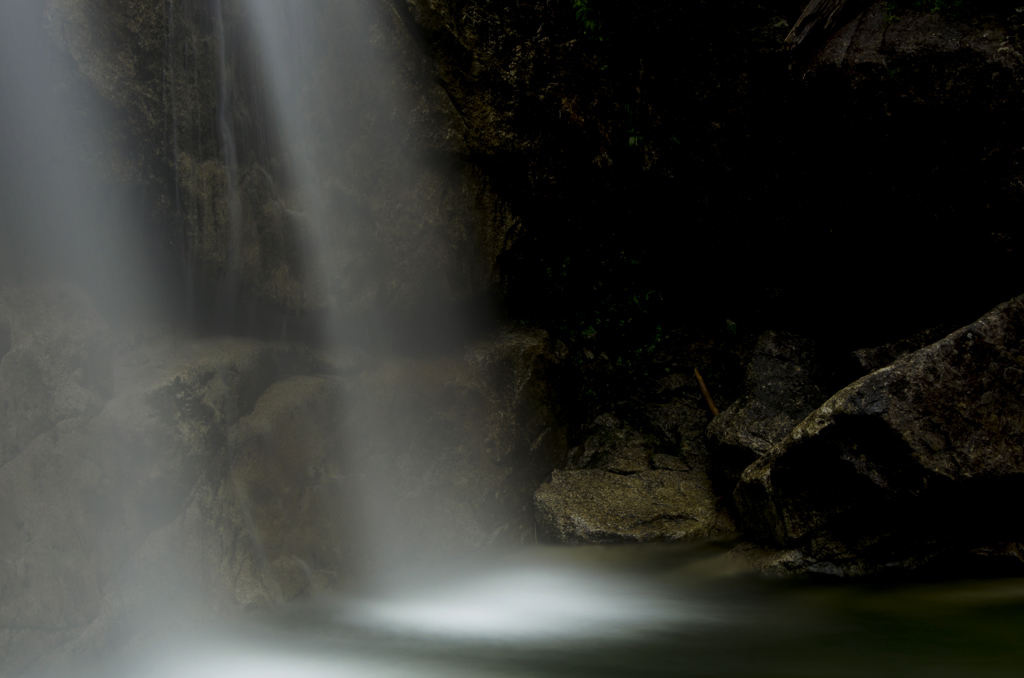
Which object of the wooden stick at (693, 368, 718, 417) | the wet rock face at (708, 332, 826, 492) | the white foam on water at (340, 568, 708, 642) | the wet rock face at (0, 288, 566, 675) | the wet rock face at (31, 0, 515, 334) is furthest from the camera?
the wooden stick at (693, 368, 718, 417)

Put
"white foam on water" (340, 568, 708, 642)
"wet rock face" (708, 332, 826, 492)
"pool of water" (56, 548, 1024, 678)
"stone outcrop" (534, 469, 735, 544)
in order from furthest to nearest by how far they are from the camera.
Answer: "wet rock face" (708, 332, 826, 492) → "stone outcrop" (534, 469, 735, 544) → "white foam on water" (340, 568, 708, 642) → "pool of water" (56, 548, 1024, 678)

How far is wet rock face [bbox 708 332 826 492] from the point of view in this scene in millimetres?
5676

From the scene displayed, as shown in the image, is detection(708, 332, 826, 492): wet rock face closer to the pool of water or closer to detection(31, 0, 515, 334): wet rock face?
the pool of water

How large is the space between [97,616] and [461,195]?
387cm

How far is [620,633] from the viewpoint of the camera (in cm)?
405

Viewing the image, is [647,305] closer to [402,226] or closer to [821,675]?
[402,226]

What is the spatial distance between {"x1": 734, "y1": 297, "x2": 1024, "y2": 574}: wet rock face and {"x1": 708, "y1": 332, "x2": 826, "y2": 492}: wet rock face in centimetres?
102

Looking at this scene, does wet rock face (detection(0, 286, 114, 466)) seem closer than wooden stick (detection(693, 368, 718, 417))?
Yes

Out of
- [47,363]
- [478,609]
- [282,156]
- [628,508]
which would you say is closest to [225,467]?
[47,363]

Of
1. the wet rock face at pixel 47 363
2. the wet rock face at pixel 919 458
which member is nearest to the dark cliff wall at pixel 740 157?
the wet rock face at pixel 919 458

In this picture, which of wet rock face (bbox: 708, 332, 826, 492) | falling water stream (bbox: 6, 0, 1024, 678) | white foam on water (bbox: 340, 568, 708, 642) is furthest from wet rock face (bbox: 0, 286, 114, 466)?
wet rock face (bbox: 708, 332, 826, 492)

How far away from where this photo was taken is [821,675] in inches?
126

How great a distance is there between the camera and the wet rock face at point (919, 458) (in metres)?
4.25

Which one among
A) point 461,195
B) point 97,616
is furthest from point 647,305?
point 97,616
